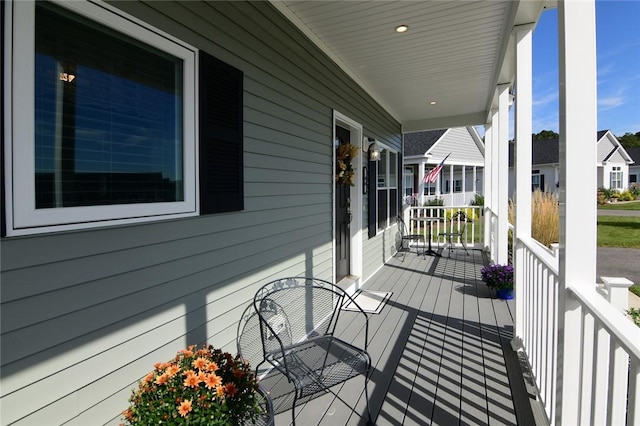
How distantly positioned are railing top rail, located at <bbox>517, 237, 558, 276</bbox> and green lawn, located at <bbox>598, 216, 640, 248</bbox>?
8.08 metres

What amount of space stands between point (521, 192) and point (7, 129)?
10.4 ft

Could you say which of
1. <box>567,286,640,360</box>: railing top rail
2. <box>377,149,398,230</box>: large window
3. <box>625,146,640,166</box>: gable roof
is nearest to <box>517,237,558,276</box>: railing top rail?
<box>567,286,640,360</box>: railing top rail

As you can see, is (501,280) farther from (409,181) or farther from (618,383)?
(409,181)

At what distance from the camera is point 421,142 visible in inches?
608

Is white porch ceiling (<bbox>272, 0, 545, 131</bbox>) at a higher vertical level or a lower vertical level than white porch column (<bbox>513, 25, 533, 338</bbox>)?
higher

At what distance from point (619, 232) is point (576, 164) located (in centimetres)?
1226

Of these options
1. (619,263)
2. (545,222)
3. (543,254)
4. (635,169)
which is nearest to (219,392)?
(543,254)

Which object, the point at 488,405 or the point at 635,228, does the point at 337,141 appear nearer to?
the point at 488,405

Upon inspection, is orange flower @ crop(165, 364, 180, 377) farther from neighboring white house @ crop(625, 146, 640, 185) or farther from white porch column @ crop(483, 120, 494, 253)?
neighboring white house @ crop(625, 146, 640, 185)

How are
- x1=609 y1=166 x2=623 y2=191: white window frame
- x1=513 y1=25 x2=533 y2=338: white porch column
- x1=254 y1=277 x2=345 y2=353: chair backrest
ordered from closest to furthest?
x1=254 y1=277 x2=345 y2=353: chair backrest → x1=513 y1=25 x2=533 y2=338: white porch column → x1=609 y1=166 x2=623 y2=191: white window frame

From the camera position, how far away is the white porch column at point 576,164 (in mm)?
1479

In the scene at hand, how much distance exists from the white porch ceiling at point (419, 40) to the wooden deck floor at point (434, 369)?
2.56 meters

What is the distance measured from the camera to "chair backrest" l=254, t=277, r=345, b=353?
228cm

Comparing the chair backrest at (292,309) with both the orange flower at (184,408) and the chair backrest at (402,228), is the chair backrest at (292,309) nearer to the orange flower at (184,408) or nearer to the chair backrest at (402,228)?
the orange flower at (184,408)
